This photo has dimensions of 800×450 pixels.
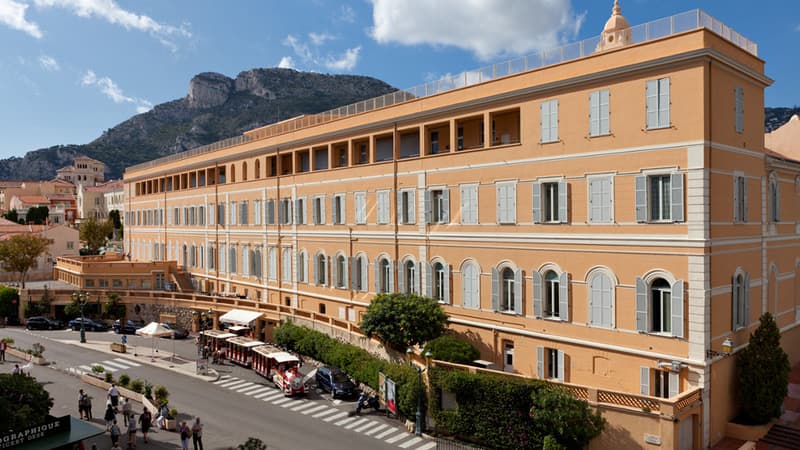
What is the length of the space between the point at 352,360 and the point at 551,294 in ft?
42.3

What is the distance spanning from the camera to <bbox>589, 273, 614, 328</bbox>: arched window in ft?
83.4

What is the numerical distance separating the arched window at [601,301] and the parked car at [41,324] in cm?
5261

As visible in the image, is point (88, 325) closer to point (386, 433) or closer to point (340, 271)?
point (340, 271)

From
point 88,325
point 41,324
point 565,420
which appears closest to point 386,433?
point 565,420

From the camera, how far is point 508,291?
29828mm

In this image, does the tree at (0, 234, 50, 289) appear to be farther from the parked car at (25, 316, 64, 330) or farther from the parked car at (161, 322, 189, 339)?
the parked car at (161, 322, 189, 339)

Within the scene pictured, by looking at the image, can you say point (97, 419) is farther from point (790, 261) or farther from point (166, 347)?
point (790, 261)

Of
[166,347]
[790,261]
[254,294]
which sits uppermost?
[790,261]

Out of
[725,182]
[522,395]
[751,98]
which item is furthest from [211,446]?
[751,98]

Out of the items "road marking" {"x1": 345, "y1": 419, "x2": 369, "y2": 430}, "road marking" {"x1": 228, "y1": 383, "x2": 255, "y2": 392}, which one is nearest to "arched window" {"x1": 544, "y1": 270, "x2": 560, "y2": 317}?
"road marking" {"x1": 345, "y1": 419, "x2": 369, "y2": 430}

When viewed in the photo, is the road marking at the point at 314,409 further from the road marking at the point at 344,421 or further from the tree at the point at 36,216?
the tree at the point at 36,216

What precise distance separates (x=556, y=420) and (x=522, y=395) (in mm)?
2224

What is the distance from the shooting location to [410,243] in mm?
35531

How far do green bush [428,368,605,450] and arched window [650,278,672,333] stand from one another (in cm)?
488
